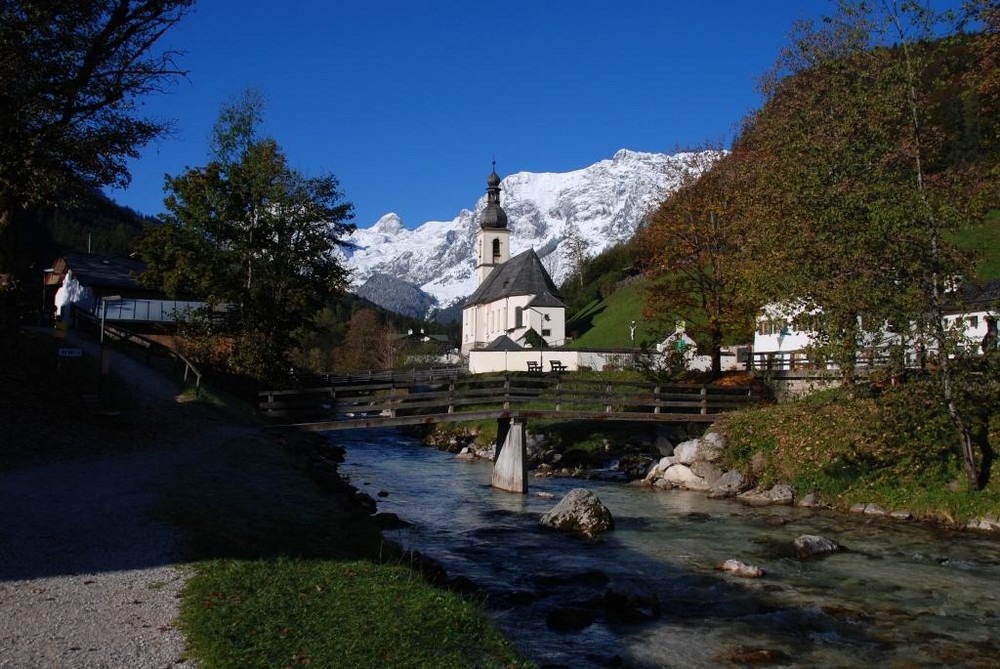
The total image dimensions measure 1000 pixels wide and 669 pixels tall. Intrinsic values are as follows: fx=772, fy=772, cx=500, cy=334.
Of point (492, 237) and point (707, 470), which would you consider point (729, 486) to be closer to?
point (707, 470)

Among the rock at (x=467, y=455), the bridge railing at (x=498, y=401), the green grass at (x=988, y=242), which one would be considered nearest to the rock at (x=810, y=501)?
the bridge railing at (x=498, y=401)

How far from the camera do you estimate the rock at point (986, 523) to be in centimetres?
1980

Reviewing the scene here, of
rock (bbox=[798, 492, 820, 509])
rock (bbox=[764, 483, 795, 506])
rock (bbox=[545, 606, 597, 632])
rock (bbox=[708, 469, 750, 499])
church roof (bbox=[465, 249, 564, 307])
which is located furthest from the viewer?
church roof (bbox=[465, 249, 564, 307])

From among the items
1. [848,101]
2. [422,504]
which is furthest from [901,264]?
[422,504]

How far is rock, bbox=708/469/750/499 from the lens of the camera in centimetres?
2625

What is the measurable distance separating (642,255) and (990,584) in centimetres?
2893

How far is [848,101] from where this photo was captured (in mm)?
22266

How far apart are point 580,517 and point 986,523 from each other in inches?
413

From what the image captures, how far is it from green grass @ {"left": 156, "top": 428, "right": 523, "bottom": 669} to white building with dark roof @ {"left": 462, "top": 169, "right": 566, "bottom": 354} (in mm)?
65692

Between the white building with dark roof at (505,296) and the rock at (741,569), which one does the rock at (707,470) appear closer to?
the rock at (741,569)

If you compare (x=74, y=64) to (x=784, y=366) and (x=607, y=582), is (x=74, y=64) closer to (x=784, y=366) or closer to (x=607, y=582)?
(x=607, y=582)

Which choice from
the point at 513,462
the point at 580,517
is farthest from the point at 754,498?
the point at 513,462

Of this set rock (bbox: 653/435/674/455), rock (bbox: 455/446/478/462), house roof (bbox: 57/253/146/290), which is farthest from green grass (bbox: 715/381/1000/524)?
house roof (bbox: 57/253/146/290)

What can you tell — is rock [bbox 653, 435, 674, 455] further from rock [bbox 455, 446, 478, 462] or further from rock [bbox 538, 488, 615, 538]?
rock [bbox 538, 488, 615, 538]
